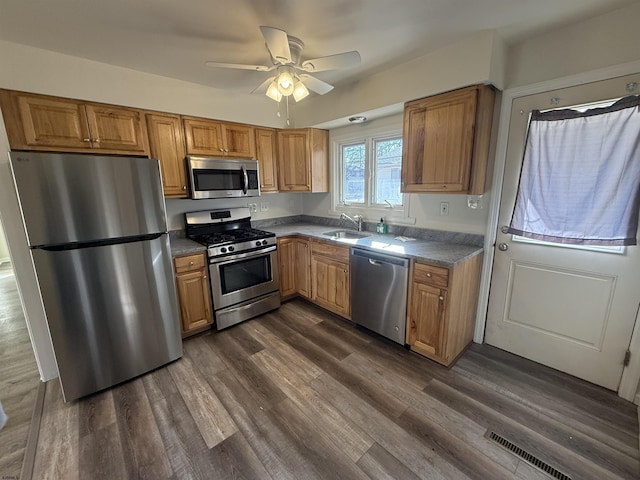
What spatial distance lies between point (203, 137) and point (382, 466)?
121 inches

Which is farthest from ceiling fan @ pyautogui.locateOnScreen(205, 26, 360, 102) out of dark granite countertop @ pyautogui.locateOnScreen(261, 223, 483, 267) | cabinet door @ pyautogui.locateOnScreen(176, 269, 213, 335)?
cabinet door @ pyautogui.locateOnScreen(176, 269, 213, 335)

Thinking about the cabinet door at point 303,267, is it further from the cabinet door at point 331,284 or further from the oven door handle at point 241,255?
the oven door handle at point 241,255

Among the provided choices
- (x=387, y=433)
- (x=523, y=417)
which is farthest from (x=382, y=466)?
(x=523, y=417)

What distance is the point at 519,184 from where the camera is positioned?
2.08 metres

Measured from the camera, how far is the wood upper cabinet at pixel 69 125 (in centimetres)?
193

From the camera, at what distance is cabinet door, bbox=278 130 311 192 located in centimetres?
340

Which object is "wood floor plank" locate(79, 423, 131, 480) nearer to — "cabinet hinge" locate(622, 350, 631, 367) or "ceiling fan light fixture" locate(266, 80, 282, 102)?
"ceiling fan light fixture" locate(266, 80, 282, 102)

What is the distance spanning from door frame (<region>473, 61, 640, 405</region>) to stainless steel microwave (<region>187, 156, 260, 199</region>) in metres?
2.40

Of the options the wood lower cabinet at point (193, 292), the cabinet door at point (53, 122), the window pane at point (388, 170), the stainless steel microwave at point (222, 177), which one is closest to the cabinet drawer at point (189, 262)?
the wood lower cabinet at point (193, 292)

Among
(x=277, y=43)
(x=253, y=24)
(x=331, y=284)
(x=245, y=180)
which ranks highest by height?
(x=253, y=24)

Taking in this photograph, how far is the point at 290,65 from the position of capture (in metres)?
1.83

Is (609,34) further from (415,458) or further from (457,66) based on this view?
(415,458)

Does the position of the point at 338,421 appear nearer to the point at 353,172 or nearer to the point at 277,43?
the point at 277,43

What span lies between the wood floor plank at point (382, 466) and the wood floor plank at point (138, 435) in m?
1.05
